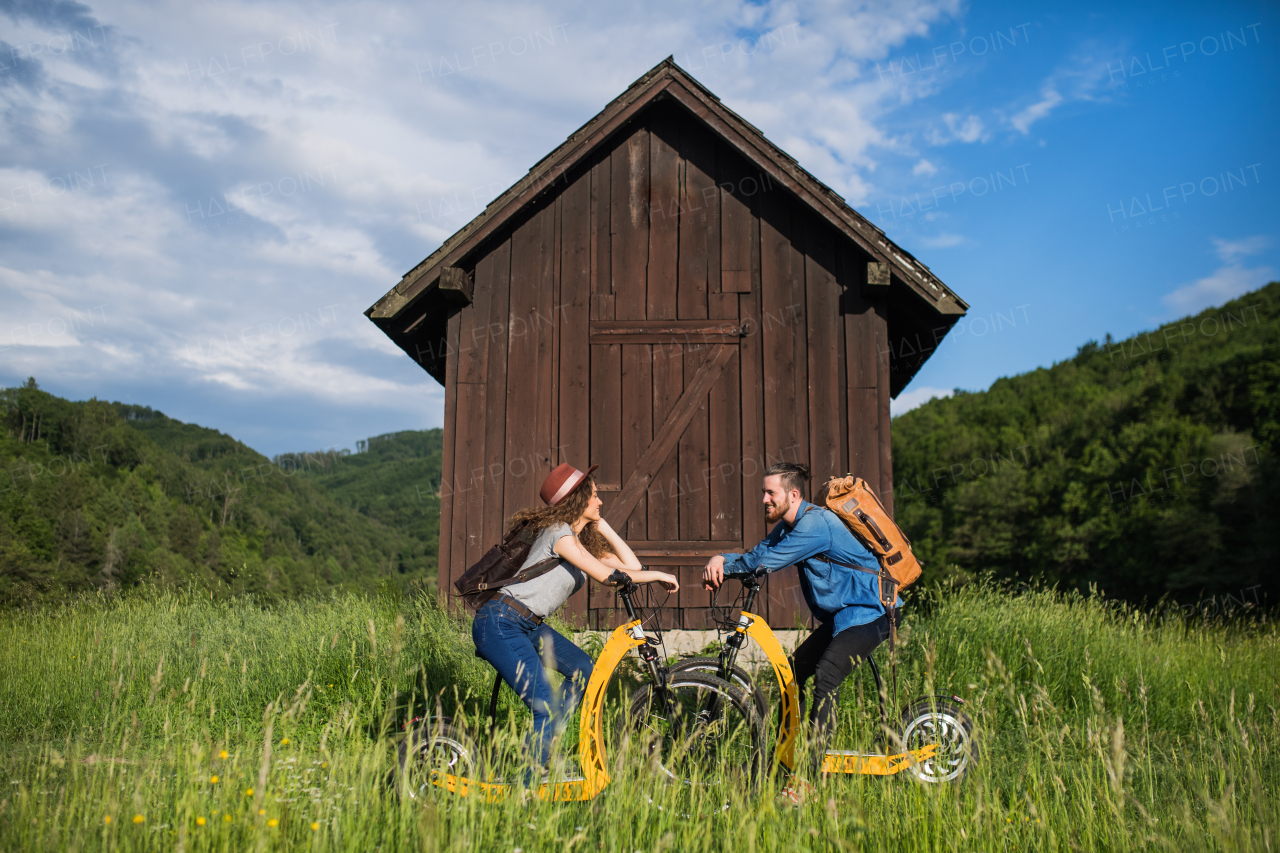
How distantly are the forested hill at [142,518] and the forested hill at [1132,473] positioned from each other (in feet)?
91.7

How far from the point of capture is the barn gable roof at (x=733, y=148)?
722 cm

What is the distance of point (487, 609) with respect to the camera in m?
3.58

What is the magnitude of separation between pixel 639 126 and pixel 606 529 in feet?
18.6

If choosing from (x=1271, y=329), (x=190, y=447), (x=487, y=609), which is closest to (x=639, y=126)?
(x=487, y=609)

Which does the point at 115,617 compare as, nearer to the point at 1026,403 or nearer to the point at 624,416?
the point at 624,416

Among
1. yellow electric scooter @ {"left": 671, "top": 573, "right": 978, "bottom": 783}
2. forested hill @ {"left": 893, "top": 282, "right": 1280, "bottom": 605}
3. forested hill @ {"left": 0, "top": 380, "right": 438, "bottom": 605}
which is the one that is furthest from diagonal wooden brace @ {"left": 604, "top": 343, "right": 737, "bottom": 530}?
forested hill @ {"left": 893, "top": 282, "right": 1280, "bottom": 605}

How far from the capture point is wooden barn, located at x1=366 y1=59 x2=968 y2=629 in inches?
293

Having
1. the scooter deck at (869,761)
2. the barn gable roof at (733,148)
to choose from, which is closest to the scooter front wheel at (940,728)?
the scooter deck at (869,761)

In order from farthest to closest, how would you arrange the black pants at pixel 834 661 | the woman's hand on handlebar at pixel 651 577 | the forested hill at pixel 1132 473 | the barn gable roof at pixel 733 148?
the forested hill at pixel 1132 473, the barn gable roof at pixel 733 148, the black pants at pixel 834 661, the woman's hand on handlebar at pixel 651 577

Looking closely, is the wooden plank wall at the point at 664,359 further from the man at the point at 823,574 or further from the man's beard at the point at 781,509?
the man's beard at the point at 781,509

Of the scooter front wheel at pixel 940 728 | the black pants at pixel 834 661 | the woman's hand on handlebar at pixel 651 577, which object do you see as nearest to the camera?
the woman's hand on handlebar at pixel 651 577

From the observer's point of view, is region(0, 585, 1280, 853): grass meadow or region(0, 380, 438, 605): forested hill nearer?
region(0, 585, 1280, 853): grass meadow

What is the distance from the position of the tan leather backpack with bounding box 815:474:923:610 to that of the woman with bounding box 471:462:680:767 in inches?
48.4

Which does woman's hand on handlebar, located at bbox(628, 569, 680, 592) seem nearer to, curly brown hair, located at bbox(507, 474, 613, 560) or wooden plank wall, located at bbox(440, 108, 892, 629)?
curly brown hair, located at bbox(507, 474, 613, 560)
